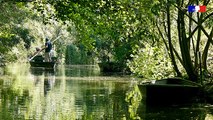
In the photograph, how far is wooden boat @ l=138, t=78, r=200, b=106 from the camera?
19812mm

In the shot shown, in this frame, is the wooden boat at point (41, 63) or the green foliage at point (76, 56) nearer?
the wooden boat at point (41, 63)

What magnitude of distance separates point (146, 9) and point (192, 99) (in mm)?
8126

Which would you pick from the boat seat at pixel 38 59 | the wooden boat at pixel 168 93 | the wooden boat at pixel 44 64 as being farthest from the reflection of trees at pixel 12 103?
the boat seat at pixel 38 59

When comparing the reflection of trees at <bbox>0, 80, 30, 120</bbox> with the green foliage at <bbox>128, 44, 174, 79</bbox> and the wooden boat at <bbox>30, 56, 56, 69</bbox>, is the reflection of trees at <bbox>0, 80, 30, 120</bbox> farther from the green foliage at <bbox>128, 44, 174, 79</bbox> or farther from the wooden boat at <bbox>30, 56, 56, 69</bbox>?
the wooden boat at <bbox>30, 56, 56, 69</bbox>

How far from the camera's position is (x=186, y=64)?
82.3 ft

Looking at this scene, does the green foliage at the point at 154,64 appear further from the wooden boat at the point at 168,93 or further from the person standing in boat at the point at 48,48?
the person standing in boat at the point at 48,48

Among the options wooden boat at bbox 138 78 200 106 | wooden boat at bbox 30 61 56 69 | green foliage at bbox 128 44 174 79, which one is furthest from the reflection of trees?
wooden boat at bbox 30 61 56 69

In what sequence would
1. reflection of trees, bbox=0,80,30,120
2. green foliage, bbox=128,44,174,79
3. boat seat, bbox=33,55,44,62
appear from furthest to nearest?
1. boat seat, bbox=33,55,44,62
2. green foliage, bbox=128,44,174,79
3. reflection of trees, bbox=0,80,30,120

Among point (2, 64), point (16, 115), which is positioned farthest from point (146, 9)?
point (2, 64)


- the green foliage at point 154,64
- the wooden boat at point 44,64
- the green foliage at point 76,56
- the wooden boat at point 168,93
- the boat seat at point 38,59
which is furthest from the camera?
the green foliage at point 76,56

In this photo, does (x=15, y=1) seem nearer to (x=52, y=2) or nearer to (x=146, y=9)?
(x=52, y=2)

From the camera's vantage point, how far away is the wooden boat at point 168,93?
780 inches

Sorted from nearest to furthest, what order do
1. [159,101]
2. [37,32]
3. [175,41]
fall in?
[159,101]
[175,41]
[37,32]

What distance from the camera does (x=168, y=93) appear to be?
2008cm
